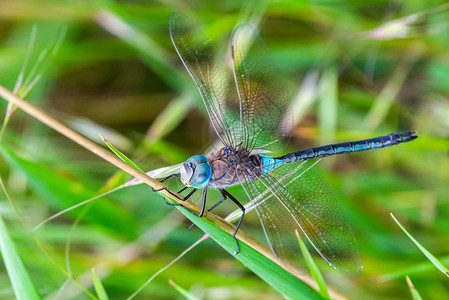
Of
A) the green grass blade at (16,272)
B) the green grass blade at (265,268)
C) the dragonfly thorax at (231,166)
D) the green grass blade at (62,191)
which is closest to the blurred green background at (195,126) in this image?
the green grass blade at (62,191)

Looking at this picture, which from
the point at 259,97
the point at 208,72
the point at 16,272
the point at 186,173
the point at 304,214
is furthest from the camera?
the point at 259,97

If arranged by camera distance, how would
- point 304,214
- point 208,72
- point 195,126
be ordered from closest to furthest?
point 304,214 < point 208,72 < point 195,126

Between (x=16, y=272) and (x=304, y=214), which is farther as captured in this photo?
(x=304, y=214)

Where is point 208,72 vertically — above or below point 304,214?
above

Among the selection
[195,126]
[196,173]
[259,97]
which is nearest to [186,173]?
[196,173]

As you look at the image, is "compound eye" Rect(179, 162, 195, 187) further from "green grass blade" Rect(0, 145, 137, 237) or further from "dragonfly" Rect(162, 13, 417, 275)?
"green grass blade" Rect(0, 145, 137, 237)

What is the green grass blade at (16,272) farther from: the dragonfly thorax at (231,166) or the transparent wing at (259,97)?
the transparent wing at (259,97)

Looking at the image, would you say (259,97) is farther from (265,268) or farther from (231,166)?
(265,268)
